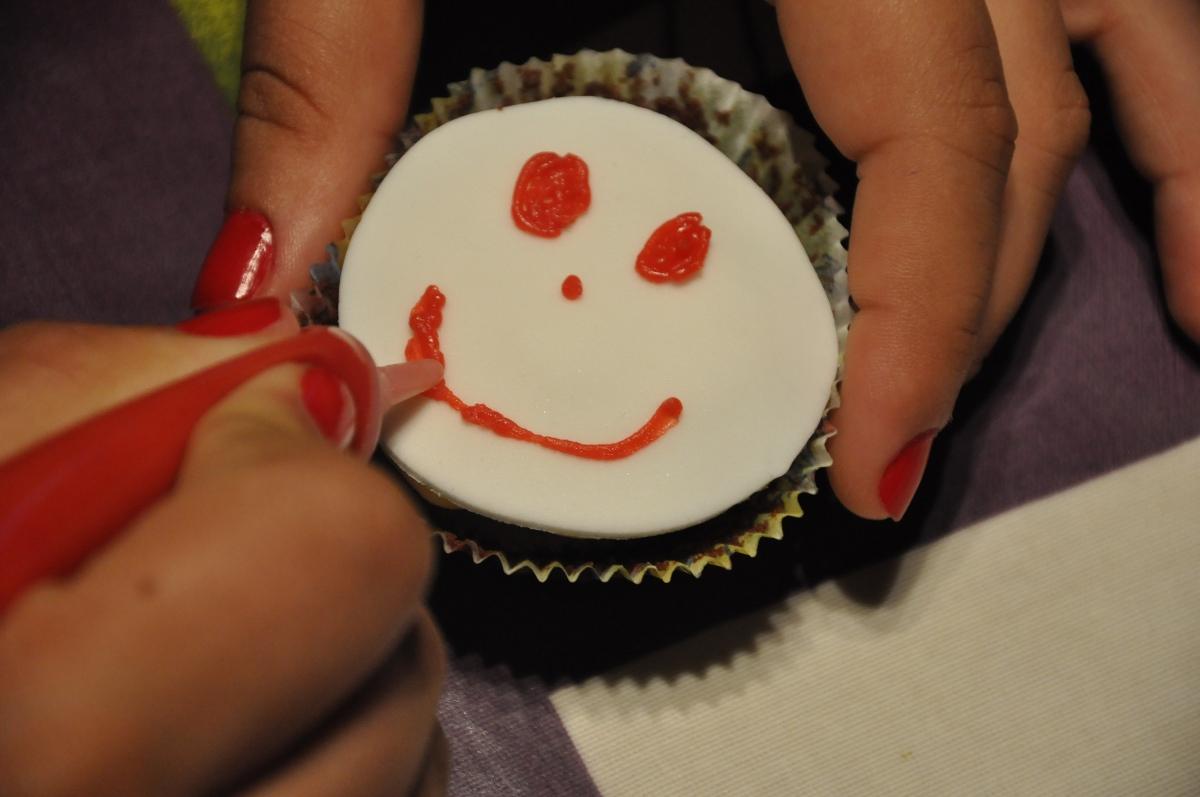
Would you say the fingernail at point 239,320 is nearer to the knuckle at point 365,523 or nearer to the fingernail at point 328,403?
the fingernail at point 328,403

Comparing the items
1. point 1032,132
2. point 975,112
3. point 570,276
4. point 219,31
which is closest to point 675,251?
point 570,276

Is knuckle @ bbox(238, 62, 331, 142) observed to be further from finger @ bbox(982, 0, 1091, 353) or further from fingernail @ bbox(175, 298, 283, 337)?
finger @ bbox(982, 0, 1091, 353)

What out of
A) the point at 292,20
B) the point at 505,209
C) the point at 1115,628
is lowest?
the point at 1115,628

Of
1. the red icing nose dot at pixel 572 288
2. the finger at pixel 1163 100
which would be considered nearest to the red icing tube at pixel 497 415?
the red icing nose dot at pixel 572 288

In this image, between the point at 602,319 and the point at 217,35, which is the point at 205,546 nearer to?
the point at 602,319

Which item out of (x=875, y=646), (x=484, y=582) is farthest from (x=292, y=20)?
(x=875, y=646)

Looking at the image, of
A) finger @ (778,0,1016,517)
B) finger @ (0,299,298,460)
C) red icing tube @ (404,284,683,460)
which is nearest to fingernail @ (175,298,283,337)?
finger @ (0,299,298,460)
